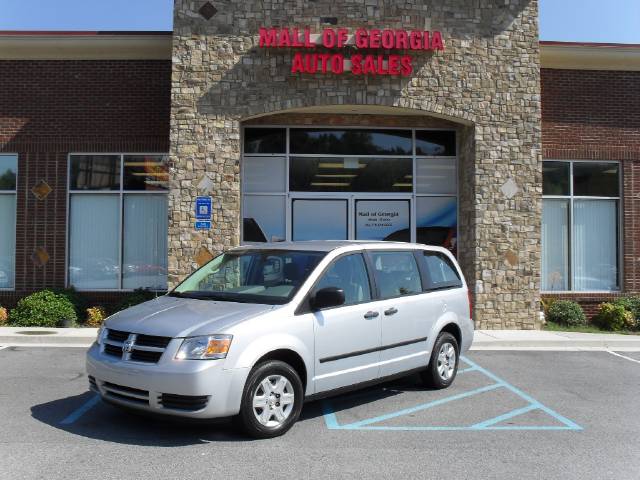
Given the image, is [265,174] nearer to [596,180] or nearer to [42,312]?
[42,312]

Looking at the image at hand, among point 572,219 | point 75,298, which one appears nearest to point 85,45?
point 75,298

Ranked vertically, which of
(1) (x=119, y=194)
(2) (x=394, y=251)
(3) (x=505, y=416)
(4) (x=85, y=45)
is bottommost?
(3) (x=505, y=416)

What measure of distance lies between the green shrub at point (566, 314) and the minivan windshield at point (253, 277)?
900 centimetres

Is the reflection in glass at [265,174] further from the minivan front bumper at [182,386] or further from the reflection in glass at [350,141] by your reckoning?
the minivan front bumper at [182,386]

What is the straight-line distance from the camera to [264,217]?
13.9 metres

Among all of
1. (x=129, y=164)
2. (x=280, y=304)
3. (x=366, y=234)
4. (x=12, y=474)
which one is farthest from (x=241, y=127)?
(x=12, y=474)

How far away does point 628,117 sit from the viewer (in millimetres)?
14227

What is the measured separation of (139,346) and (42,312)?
8.28m

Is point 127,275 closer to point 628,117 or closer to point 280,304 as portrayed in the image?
point 280,304

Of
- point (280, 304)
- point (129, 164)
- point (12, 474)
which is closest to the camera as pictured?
point (12, 474)

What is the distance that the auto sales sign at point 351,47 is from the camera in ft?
40.3

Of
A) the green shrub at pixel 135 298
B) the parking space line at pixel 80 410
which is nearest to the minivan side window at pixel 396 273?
the parking space line at pixel 80 410

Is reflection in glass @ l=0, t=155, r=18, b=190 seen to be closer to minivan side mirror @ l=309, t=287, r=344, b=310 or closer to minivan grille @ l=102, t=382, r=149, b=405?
minivan grille @ l=102, t=382, r=149, b=405

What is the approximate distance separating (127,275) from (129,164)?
252cm
